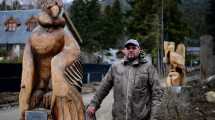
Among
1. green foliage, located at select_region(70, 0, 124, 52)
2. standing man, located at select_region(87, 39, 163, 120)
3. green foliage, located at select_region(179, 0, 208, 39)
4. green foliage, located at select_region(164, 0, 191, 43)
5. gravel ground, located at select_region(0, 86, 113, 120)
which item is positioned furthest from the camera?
green foliage, located at select_region(70, 0, 124, 52)

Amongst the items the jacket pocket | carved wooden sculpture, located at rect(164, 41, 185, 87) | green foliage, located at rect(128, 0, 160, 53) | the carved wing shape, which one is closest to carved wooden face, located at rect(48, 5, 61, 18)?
the carved wing shape

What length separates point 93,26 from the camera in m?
39.4

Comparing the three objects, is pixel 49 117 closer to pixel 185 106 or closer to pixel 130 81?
pixel 130 81

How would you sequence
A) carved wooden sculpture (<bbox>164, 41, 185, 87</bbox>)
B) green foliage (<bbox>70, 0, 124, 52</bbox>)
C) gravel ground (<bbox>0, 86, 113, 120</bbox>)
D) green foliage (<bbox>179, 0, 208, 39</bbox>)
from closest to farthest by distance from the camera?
gravel ground (<bbox>0, 86, 113, 120</bbox>) → carved wooden sculpture (<bbox>164, 41, 185, 87</bbox>) → green foliage (<bbox>179, 0, 208, 39</bbox>) → green foliage (<bbox>70, 0, 124, 52</bbox>)

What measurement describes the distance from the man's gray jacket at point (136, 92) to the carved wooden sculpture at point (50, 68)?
2.22 feet

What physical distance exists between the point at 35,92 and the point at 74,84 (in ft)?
1.62

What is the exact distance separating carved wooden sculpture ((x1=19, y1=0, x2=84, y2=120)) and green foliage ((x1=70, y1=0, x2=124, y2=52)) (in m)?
31.2

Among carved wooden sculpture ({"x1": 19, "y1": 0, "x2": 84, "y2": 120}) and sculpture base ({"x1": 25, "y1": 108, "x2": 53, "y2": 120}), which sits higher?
carved wooden sculpture ({"x1": 19, "y1": 0, "x2": 84, "y2": 120})

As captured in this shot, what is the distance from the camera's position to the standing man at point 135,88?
5887 mm

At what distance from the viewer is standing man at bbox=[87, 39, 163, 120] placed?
19.3 ft

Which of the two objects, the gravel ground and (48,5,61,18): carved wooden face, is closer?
(48,5,61,18): carved wooden face

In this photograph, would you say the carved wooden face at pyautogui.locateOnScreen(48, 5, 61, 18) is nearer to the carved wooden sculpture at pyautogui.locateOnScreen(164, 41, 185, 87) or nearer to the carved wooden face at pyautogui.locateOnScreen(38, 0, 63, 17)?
the carved wooden face at pyautogui.locateOnScreen(38, 0, 63, 17)

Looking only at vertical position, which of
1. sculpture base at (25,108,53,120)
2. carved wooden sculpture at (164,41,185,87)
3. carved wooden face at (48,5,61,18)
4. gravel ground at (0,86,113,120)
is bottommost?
gravel ground at (0,86,113,120)

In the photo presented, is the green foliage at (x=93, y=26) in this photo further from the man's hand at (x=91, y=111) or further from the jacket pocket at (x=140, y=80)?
the jacket pocket at (x=140, y=80)
